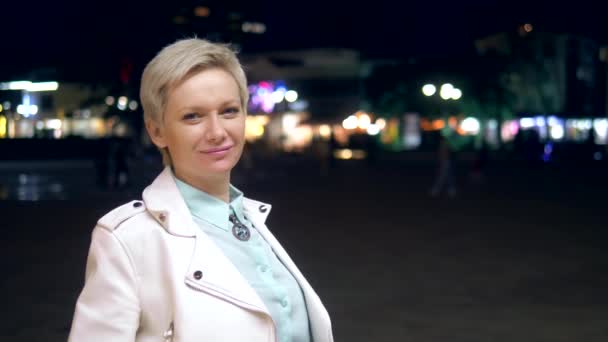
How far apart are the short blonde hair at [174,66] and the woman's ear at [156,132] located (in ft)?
0.07

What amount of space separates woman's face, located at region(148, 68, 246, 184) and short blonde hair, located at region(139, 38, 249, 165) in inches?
0.7

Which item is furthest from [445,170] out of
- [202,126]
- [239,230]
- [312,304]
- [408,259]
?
[202,126]

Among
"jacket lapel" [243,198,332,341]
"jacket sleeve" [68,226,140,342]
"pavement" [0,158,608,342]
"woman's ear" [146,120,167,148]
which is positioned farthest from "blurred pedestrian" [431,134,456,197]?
"jacket sleeve" [68,226,140,342]

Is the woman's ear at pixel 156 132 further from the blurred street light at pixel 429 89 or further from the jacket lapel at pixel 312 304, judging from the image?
the blurred street light at pixel 429 89

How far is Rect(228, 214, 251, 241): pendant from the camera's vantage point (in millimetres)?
2223

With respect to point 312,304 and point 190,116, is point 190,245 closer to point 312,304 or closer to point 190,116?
point 190,116

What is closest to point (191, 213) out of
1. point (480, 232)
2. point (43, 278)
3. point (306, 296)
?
point (306, 296)

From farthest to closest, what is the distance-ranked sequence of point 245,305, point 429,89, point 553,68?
1. point 553,68
2. point 429,89
3. point 245,305

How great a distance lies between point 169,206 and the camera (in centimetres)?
206

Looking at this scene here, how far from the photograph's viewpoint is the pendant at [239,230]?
2223 mm

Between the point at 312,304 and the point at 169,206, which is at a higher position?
the point at 169,206

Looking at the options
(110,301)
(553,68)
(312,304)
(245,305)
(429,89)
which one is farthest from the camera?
(553,68)

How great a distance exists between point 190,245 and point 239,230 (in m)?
0.26

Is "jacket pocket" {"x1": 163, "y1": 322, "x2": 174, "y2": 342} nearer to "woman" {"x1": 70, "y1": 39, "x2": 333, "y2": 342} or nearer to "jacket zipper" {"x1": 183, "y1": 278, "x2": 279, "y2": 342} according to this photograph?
"woman" {"x1": 70, "y1": 39, "x2": 333, "y2": 342}
